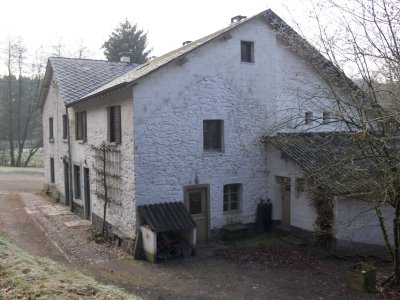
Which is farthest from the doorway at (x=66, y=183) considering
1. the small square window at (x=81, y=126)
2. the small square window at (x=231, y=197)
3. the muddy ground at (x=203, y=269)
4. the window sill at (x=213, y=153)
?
the small square window at (x=231, y=197)

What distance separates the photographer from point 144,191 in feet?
44.9

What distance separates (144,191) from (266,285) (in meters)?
5.07

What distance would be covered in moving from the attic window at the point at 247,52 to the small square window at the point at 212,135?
2.78 meters

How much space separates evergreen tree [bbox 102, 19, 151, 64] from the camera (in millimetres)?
43906

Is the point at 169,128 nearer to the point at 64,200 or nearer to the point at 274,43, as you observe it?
the point at 274,43

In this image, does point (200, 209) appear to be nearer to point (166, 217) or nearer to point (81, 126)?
point (166, 217)

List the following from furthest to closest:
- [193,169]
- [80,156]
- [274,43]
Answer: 1. [80,156]
2. [274,43]
3. [193,169]

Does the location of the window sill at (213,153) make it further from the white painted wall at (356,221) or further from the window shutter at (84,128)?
the window shutter at (84,128)

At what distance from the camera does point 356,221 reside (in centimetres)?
1396

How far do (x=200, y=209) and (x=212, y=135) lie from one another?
2.84m

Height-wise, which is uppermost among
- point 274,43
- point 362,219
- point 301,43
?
point 274,43

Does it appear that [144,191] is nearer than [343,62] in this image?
No

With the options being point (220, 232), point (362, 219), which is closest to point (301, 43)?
point (362, 219)

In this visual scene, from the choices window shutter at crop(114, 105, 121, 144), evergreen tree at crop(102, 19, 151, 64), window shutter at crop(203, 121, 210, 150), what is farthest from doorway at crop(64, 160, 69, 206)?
evergreen tree at crop(102, 19, 151, 64)
